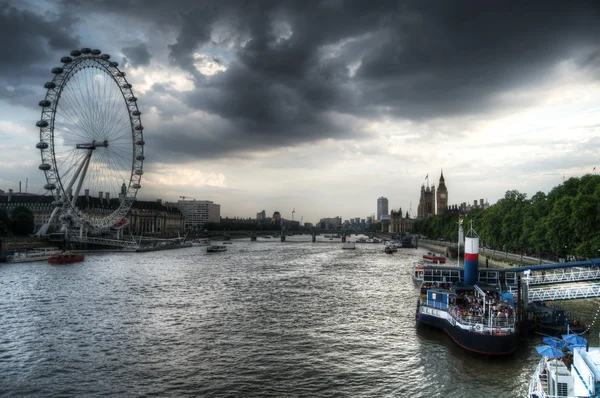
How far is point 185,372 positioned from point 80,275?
187ft

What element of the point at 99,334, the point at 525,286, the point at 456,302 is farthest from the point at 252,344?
Result: the point at 525,286

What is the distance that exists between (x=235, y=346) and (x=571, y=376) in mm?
22760

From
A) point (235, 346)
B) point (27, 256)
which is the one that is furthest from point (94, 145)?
point (235, 346)

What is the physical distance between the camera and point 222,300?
2154 inches

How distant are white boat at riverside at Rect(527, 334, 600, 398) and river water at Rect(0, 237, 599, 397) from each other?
399 cm

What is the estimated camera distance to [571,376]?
20125mm

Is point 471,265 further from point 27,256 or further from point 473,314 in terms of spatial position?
point 27,256

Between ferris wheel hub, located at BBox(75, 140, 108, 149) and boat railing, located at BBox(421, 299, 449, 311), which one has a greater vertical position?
ferris wheel hub, located at BBox(75, 140, 108, 149)

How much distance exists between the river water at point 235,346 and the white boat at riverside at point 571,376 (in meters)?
3.99

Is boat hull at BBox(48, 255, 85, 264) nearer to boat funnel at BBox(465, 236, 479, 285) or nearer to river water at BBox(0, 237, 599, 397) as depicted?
river water at BBox(0, 237, 599, 397)

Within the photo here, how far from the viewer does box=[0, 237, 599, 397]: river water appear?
26.6 metres

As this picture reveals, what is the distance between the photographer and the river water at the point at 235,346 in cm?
2659

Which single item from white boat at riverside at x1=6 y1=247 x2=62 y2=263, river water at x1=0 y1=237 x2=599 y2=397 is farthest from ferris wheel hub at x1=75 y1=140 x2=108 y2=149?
river water at x1=0 y1=237 x2=599 y2=397

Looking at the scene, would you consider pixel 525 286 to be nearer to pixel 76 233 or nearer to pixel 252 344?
pixel 252 344
